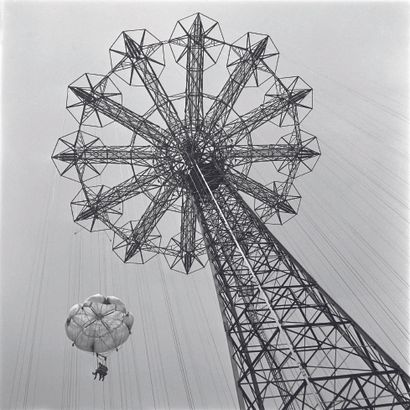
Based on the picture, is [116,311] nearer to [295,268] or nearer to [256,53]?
[295,268]

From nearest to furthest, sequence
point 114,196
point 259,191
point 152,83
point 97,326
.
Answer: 1. point 97,326
2. point 152,83
3. point 114,196
4. point 259,191

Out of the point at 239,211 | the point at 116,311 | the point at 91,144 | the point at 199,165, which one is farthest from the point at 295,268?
the point at 91,144

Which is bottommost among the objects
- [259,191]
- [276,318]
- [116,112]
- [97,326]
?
[276,318]

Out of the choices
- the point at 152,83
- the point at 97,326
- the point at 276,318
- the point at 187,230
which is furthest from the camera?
the point at 187,230

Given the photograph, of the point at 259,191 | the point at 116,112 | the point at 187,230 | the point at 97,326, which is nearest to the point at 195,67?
the point at 116,112

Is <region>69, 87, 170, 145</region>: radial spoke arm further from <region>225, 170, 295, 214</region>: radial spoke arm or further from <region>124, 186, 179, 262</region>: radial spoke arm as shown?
<region>225, 170, 295, 214</region>: radial spoke arm

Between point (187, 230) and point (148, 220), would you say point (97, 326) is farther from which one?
point (187, 230)
